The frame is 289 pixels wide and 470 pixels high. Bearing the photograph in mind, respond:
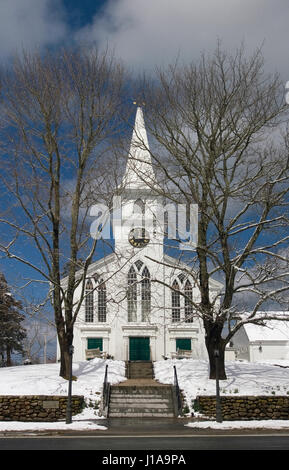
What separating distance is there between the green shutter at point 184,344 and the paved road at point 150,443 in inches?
759

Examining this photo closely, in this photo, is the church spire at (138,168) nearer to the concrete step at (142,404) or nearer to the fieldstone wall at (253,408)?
the concrete step at (142,404)

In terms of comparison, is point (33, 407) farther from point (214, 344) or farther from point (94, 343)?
point (94, 343)

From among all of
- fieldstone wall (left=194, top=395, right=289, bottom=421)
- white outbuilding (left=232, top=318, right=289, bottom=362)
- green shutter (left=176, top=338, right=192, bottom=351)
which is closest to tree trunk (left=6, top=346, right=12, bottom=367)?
green shutter (left=176, top=338, right=192, bottom=351)

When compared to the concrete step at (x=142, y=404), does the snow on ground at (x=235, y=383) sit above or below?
above

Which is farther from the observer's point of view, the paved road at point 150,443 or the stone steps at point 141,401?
the stone steps at point 141,401

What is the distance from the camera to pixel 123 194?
72.9ft

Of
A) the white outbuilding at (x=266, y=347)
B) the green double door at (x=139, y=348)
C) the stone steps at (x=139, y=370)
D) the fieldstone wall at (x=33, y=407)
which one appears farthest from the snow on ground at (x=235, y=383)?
the white outbuilding at (x=266, y=347)

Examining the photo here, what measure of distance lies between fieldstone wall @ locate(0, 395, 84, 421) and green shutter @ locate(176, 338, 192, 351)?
1644 centimetres

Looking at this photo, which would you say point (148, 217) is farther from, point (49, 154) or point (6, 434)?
point (6, 434)

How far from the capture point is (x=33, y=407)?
17.6 meters

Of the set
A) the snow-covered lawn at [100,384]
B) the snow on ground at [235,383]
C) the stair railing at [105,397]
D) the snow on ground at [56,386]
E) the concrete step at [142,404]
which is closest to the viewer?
the snow on ground at [56,386]

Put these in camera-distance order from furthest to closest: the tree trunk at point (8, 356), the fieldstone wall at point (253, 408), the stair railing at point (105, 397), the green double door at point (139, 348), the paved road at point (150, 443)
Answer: the tree trunk at point (8, 356)
the green double door at point (139, 348)
the stair railing at point (105, 397)
the fieldstone wall at point (253, 408)
the paved road at point (150, 443)

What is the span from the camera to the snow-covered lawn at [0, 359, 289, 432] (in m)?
16.2

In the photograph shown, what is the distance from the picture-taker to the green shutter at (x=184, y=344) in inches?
1307
